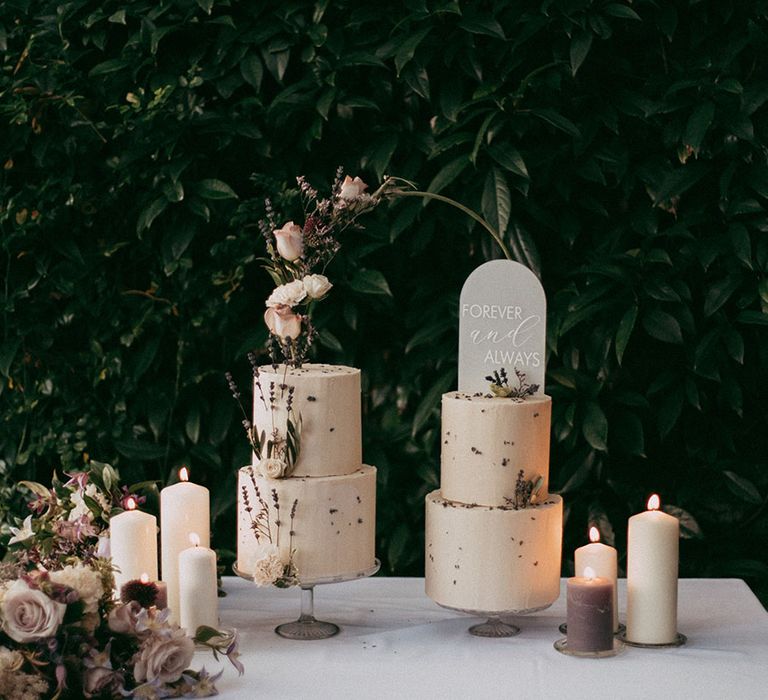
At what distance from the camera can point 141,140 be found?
8.13 feet

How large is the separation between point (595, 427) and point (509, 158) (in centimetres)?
61

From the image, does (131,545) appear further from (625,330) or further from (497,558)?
(625,330)

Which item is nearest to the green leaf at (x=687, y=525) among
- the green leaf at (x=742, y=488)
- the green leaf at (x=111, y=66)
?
the green leaf at (x=742, y=488)

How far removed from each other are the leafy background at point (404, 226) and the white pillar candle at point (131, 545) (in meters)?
0.86

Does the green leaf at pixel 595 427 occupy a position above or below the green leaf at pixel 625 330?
below

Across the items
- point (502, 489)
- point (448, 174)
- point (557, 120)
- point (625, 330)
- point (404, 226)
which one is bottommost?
point (502, 489)

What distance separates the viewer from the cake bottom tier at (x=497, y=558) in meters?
1.57

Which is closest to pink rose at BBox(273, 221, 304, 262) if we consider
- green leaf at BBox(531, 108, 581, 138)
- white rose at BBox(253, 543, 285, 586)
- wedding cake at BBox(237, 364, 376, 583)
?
wedding cake at BBox(237, 364, 376, 583)

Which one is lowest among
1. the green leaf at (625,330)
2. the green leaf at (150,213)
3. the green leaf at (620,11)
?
the green leaf at (625,330)

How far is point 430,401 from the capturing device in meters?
2.38

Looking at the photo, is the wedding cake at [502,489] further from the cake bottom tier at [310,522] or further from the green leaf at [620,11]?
the green leaf at [620,11]

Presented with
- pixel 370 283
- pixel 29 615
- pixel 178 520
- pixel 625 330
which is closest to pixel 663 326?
pixel 625 330

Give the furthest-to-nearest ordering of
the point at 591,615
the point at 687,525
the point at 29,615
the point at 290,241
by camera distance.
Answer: the point at 687,525 → the point at 290,241 → the point at 591,615 → the point at 29,615

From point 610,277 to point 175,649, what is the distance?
134 cm
